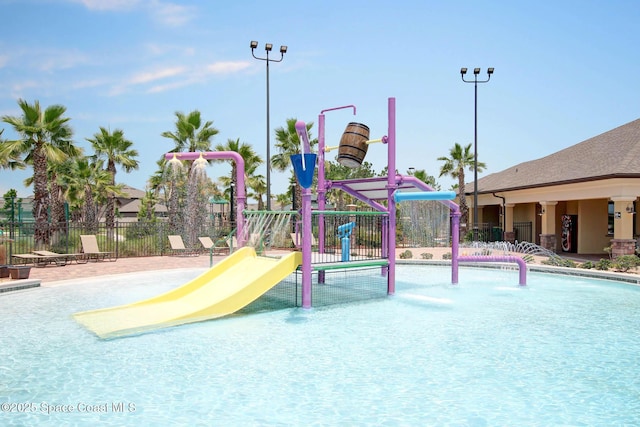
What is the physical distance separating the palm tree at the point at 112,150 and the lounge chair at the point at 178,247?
1112cm

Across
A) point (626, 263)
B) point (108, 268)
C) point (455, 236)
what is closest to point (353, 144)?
point (455, 236)

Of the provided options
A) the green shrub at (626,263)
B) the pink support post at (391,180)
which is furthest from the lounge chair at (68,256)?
the green shrub at (626,263)

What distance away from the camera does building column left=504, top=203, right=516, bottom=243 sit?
26.9m

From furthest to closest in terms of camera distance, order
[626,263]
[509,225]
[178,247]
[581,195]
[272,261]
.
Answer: [509,225] → [178,247] → [581,195] → [626,263] → [272,261]

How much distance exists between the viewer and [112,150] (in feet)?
104

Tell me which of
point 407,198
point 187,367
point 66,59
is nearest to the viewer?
point 187,367

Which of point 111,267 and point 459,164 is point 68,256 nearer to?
point 111,267

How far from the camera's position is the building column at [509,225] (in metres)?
26.9

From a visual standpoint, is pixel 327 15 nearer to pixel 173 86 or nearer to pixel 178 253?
pixel 178 253

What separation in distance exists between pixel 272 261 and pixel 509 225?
20450 millimetres

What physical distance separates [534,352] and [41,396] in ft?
20.6

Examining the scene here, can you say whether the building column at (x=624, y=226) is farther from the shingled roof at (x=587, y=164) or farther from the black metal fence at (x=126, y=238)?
the black metal fence at (x=126, y=238)

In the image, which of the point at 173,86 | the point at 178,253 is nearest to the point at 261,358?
the point at 178,253

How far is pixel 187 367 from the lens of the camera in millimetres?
6102
